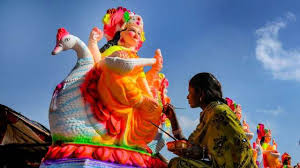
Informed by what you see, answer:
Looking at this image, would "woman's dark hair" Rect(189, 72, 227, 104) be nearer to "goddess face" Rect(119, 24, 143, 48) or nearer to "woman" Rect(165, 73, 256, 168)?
"woman" Rect(165, 73, 256, 168)

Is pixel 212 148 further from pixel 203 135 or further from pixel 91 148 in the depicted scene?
pixel 91 148

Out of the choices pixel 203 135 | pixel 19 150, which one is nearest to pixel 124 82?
pixel 203 135

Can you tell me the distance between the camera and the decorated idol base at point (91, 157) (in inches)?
118

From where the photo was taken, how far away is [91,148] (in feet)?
10.3

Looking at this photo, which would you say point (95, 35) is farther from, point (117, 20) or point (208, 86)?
point (208, 86)

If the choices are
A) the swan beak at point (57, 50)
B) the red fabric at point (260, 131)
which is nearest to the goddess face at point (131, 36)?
the swan beak at point (57, 50)

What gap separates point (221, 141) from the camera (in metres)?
1.88

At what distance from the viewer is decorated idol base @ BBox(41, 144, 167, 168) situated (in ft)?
9.86

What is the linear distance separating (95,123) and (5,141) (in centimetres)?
336

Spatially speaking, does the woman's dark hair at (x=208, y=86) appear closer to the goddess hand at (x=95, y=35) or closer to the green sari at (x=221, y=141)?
the green sari at (x=221, y=141)

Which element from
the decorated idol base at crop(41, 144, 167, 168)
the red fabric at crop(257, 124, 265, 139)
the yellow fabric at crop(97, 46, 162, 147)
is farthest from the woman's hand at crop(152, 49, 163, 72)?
the red fabric at crop(257, 124, 265, 139)

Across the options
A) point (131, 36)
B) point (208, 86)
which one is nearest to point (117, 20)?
point (131, 36)

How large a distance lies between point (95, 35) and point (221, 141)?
2.76m

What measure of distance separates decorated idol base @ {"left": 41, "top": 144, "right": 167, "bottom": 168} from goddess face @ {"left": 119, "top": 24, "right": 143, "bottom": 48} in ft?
5.47
